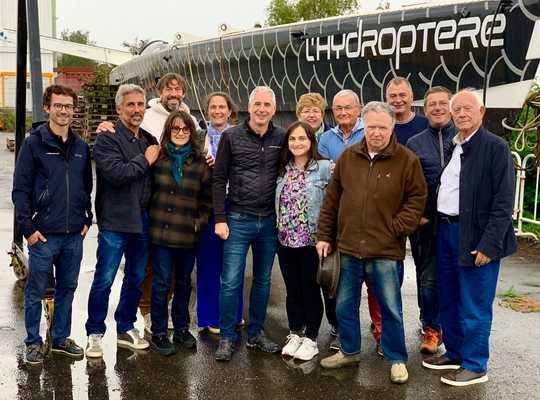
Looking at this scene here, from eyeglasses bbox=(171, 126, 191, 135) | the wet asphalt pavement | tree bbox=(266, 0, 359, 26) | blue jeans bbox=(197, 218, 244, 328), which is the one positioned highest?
tree bbox=(266, 0, 359, 26)

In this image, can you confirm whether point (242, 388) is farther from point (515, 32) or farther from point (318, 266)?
point (515, 32)

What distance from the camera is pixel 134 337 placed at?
4.67m

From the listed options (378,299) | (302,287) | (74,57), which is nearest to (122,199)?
(302,287)

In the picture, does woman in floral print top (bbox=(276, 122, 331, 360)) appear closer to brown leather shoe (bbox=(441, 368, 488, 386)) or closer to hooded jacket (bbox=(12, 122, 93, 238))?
brown leather shoe (bbox=(441, 368, 488, 386))

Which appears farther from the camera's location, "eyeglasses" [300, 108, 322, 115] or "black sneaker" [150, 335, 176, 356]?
"eyeglasses" [300, 108, 322, 115]

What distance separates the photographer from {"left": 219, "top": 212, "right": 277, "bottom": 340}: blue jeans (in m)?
4.48

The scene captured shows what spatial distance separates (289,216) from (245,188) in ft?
1.14

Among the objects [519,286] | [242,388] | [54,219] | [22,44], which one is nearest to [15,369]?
[54,219]

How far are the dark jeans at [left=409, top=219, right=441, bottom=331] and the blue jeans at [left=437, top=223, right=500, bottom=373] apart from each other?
15cm

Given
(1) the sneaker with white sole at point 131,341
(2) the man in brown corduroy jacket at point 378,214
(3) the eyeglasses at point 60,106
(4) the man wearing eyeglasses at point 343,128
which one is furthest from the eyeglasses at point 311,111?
(1) the sneaker with white sole at point 131,341

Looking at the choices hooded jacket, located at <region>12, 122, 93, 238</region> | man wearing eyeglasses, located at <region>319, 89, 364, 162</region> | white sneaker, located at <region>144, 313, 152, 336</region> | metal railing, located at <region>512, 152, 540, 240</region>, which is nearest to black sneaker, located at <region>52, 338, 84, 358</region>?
white sneaker, located at <region>144, 313, 152, 336</region>

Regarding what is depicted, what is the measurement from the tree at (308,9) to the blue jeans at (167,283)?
3148cm

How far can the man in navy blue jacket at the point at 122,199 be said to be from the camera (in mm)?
4297

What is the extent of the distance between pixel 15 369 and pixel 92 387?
0.59 m
